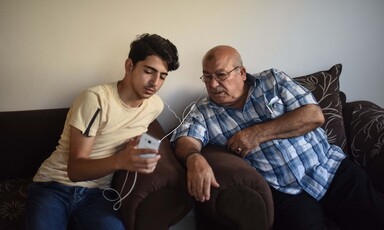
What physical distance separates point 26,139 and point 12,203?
341mm

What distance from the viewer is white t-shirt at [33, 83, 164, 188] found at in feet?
3.45

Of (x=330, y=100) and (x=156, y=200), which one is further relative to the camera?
(x=330, y=100)

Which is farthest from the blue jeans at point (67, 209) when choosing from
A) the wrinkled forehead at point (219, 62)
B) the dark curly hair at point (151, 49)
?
the wrinkled forehead at point (219, 62)

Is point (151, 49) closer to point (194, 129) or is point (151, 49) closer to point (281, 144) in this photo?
point (194, 129)

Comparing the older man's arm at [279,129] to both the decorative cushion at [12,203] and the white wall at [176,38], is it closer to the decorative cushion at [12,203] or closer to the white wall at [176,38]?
Result: the white wall at [176,38]

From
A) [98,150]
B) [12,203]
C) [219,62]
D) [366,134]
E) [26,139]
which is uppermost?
[219,62]

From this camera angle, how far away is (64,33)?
149 cm

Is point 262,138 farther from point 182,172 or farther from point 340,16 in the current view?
point 340,16

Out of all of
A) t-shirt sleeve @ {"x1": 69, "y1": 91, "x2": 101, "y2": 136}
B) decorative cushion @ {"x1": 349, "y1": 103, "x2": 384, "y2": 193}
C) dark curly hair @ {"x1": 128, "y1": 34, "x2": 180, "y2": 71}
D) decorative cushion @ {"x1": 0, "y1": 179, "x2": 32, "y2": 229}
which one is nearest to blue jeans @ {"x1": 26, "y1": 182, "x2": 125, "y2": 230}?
decorative cushion @ {"x1": 0, "y1": 179, "x2": 32, "y2": 229}

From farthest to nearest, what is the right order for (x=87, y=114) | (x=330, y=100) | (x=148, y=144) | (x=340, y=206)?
1. (x=330, y=100)
2. (x=340, y=206)
3. (x=87, y=114)
4. (x=148, y=144)

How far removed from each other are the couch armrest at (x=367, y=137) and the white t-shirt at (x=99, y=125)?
3.70ft

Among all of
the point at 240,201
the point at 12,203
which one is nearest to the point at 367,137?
the point at 240,201

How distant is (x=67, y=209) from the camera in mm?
1071

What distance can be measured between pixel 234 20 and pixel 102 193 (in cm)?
124
